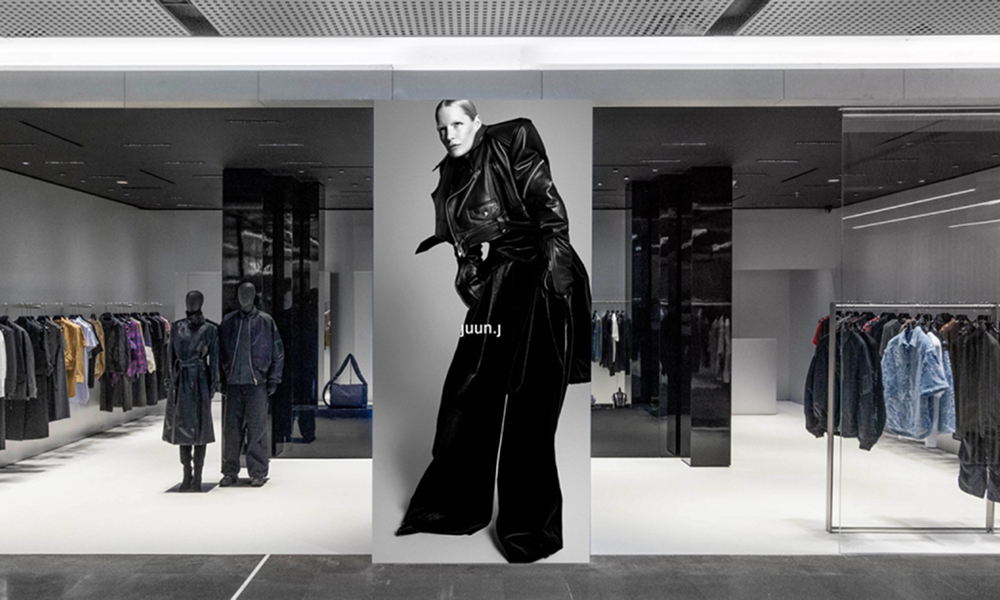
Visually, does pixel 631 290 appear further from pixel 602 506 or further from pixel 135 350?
pixel 135 350

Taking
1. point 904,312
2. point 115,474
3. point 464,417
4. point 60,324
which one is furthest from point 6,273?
point 904,312

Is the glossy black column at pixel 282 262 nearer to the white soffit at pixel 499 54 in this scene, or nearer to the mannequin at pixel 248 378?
the mannequin at pixel 248 378

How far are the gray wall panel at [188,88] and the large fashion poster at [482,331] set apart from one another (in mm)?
1372

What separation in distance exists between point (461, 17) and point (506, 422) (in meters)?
2.28

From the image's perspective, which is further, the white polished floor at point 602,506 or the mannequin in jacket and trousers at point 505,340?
the white polished floor at point 602,506

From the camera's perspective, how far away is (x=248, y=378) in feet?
21.9

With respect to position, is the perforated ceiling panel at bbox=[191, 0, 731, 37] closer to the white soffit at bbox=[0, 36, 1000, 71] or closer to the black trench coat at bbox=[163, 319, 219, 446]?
the white soffit at bbox=[0, 36, 1000, 71]

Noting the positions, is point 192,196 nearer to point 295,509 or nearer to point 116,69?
point 116,69

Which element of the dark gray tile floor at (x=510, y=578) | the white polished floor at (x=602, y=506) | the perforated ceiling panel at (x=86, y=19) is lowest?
the white polished floor at (x=602, y=506)

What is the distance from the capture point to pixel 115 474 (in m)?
7.05

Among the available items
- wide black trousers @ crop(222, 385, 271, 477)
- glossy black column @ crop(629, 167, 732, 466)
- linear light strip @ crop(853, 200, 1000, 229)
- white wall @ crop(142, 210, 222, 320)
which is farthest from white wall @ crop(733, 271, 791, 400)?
wide black trousers @ crop(222, 385, 271, 477)

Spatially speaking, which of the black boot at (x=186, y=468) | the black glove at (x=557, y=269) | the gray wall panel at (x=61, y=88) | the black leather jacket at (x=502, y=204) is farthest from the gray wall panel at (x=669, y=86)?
the black boot at (x=186, y=468)

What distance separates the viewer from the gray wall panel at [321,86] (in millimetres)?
5219

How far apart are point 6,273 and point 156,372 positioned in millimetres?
2447
